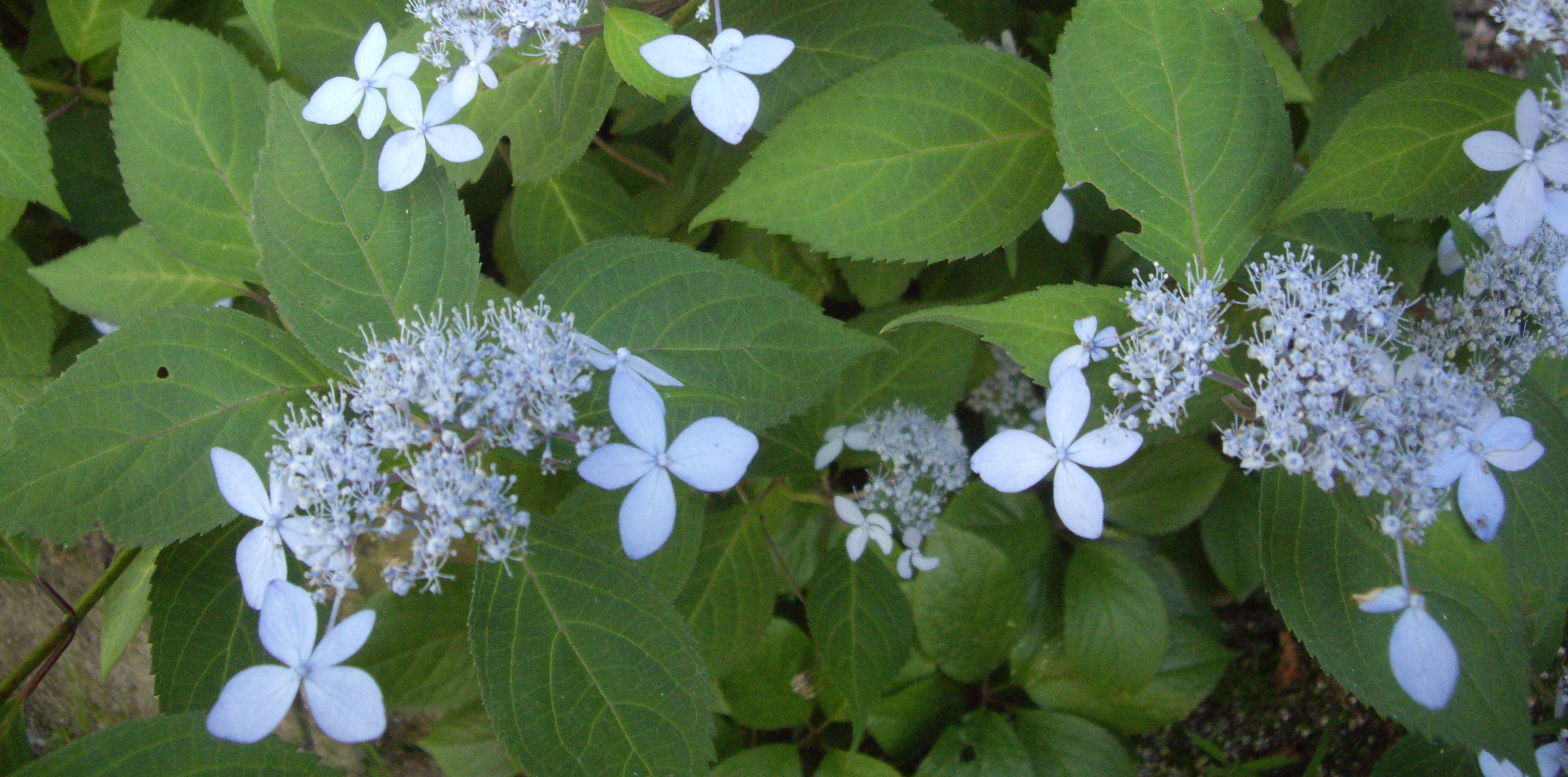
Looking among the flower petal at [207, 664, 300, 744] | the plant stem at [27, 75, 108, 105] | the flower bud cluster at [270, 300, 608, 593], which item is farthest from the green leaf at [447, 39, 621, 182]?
Answer: the plant stem at [27, 75, 108, 105]

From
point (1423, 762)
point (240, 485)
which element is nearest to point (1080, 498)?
point (240, 485)

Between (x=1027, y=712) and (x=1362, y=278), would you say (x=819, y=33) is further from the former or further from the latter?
(x=1027, y=712)

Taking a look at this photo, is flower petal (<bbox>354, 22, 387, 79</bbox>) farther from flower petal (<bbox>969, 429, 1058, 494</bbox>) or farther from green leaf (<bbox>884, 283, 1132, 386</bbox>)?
flower petal (<bbox>969, 429, 1058, 494</bbox>)

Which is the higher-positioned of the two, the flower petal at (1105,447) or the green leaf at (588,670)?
the flower petal at (1105,447)

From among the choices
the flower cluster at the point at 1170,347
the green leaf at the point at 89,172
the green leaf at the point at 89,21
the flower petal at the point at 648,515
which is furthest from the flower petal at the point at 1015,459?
the green leaf at the point at 89,172

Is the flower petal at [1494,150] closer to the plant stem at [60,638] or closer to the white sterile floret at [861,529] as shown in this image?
the white sterile floret at [861,529]

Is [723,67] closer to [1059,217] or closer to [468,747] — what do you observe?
[1059,217]

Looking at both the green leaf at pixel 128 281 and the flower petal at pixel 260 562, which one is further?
the green leaf at pixel 128 281
